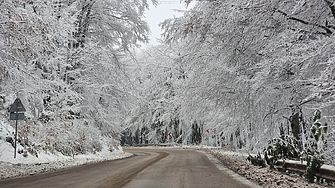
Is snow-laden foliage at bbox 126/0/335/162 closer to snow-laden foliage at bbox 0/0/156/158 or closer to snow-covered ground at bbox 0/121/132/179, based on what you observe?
snow-laden foliage at bbox 0/0/156/158

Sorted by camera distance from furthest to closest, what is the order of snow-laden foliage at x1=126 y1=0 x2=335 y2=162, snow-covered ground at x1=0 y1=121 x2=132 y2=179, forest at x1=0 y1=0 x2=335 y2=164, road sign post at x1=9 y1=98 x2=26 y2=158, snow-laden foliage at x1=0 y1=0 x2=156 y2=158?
road sign post at x1=9 y1=98 x2=26 y2=158, snow-covered ground at x1=0 y1=121 x2=132 y2=179, snow-laden foliage at x1=0 y1=0 x2=156 y2=158, forest at x1=0 y1=0 x2=335 y2=164, snow-laden foliage at x1=126 y1=0 x2=335 y2=162

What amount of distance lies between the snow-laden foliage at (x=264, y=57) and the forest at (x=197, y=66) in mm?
A: 36

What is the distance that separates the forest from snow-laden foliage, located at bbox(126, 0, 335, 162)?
0.12ft

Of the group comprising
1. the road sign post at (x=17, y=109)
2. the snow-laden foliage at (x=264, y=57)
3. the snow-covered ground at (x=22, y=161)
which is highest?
the snow-laden foliage at (x=264, y=57)

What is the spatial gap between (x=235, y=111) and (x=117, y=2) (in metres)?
11.4

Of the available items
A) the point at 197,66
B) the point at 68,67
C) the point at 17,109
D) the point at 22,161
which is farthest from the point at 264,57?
the point at 68,67

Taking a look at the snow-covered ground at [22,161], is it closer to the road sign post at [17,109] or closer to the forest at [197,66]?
the forest at [197,66]

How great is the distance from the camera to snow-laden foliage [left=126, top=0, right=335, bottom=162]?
774cm

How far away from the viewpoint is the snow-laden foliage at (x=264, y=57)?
774 cm

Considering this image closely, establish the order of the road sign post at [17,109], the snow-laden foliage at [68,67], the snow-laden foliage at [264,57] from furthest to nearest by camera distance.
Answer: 1. the road sign post at [17,109]
2. the snow-laden foliage at [68,67]
3. the snow-laden foliage at [264,57]

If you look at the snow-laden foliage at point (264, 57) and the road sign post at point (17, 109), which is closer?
the snow-laden foliage at point (264, 57)

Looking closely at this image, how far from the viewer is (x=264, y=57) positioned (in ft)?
32.3

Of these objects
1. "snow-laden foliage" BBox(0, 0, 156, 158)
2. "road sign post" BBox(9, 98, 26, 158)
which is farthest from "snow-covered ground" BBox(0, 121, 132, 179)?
"road sign post" BBox(9, 98, 26, 158)

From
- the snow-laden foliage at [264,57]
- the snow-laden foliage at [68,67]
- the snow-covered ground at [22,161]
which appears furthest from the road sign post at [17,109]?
the snow-laden foliage at [264,57]
